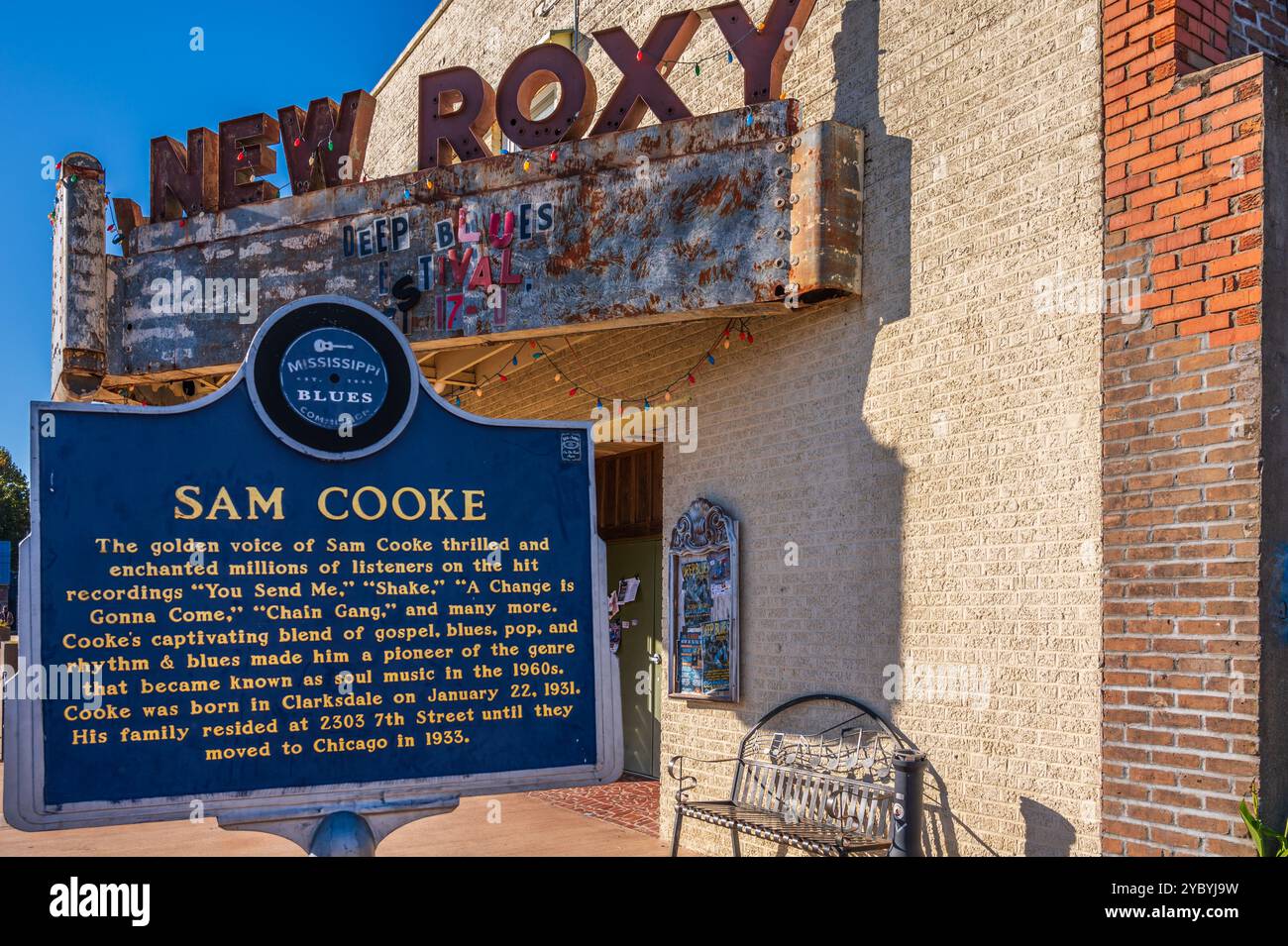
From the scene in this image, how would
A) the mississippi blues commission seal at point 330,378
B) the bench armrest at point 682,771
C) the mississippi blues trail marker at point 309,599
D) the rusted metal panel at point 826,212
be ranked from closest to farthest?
the mississippi blues trail marker at point 309,599
the mississippi blues commission seal at point 330,378
the rusted metal panel at point 826,212
the bench armrest at point 682,771

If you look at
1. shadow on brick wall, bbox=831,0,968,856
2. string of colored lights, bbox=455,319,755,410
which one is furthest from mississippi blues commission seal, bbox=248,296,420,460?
string of colored lights, bbox=455,319,755,410

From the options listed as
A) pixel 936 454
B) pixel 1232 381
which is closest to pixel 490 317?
pixel 936 454

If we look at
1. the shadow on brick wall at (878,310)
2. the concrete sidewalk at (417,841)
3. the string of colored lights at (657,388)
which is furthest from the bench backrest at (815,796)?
the string of colored lights at (657,388)

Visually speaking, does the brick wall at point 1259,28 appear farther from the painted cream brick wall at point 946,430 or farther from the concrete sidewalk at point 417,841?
the concrete sidewalk at point 417,841

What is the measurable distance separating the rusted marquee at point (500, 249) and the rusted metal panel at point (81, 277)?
0.01 meters

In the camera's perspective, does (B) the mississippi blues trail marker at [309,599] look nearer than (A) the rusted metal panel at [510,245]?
Yes

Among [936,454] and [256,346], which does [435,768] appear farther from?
[936,454]

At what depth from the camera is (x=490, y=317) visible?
773cm

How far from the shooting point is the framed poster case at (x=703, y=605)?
767 centimetres

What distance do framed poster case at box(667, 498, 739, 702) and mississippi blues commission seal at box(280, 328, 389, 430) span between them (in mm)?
4459

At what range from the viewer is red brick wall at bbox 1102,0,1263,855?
4.79m

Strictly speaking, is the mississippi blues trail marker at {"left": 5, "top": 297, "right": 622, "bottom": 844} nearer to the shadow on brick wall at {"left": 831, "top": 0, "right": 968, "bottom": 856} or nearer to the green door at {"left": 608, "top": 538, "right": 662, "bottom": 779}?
the shadow on brick wall at {"left": 831, "top": 0, "right": 968, "bottom": 856}

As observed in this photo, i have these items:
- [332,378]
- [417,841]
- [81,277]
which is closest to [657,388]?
[417,841]

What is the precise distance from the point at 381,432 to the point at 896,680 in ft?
12.9
